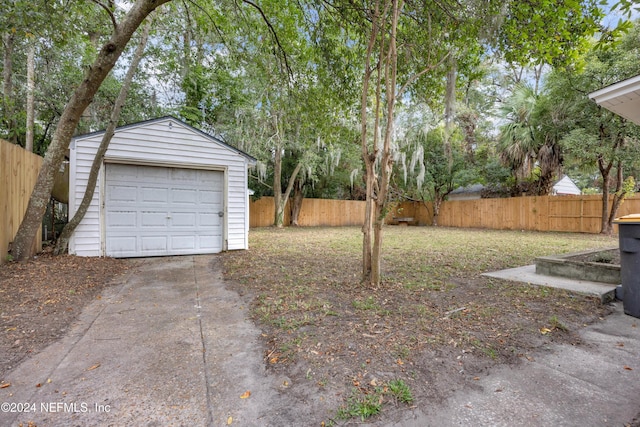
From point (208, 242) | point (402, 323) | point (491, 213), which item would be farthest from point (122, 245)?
point (491, 213)

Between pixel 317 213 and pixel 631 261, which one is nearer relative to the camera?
pixel 631 261

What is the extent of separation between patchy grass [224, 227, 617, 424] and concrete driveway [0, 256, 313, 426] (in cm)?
27

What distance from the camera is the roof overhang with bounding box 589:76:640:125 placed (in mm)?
3541

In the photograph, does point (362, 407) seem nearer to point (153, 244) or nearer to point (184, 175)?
point (153, 244)

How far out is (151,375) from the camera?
1.92 meters

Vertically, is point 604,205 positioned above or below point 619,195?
below

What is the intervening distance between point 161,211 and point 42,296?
10.1 ft

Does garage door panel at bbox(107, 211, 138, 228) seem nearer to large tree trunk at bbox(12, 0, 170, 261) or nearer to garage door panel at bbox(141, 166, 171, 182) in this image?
garage door panel at bbox(141, 166, 171, 182)

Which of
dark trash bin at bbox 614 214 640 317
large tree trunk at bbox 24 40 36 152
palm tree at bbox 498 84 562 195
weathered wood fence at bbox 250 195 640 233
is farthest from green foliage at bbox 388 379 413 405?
palm tree at bbox 498 84 562 195

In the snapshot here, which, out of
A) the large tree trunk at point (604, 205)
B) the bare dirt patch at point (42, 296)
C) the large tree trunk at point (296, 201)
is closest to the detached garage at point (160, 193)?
the bare dirt patch at point (42, 296)

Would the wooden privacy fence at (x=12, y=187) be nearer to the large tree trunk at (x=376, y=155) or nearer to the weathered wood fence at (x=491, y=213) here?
the large tree trunk at (x=376, y=155)

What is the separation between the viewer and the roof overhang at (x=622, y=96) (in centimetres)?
354

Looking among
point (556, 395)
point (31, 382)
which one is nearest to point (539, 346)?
point (556, 395)

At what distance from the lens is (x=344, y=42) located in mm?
5023
